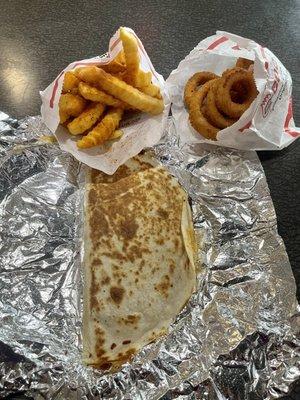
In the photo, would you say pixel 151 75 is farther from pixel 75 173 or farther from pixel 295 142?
pixel 295 142

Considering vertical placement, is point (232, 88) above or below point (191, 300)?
above

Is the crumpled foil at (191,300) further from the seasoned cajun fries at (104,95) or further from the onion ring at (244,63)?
the onion ring at (244,63)

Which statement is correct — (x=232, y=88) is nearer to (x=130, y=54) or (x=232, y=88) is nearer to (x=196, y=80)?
(x=196, y=80)

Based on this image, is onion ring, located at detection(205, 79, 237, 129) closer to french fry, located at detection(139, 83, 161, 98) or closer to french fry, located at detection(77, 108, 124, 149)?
french fry, located at detection(139, 83, 161, 98)

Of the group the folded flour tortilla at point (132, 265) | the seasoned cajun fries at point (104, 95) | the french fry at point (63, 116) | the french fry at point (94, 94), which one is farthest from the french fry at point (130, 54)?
the folded flour tortilla at point (132, 265)

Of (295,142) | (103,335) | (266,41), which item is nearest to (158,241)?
(103,335)

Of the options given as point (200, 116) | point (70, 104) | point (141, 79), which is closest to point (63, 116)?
point (70, 104)

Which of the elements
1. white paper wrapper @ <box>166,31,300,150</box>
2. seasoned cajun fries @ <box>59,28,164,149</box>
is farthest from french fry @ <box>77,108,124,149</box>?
white paper wrapper @ <box>166,31,300,150</box>
